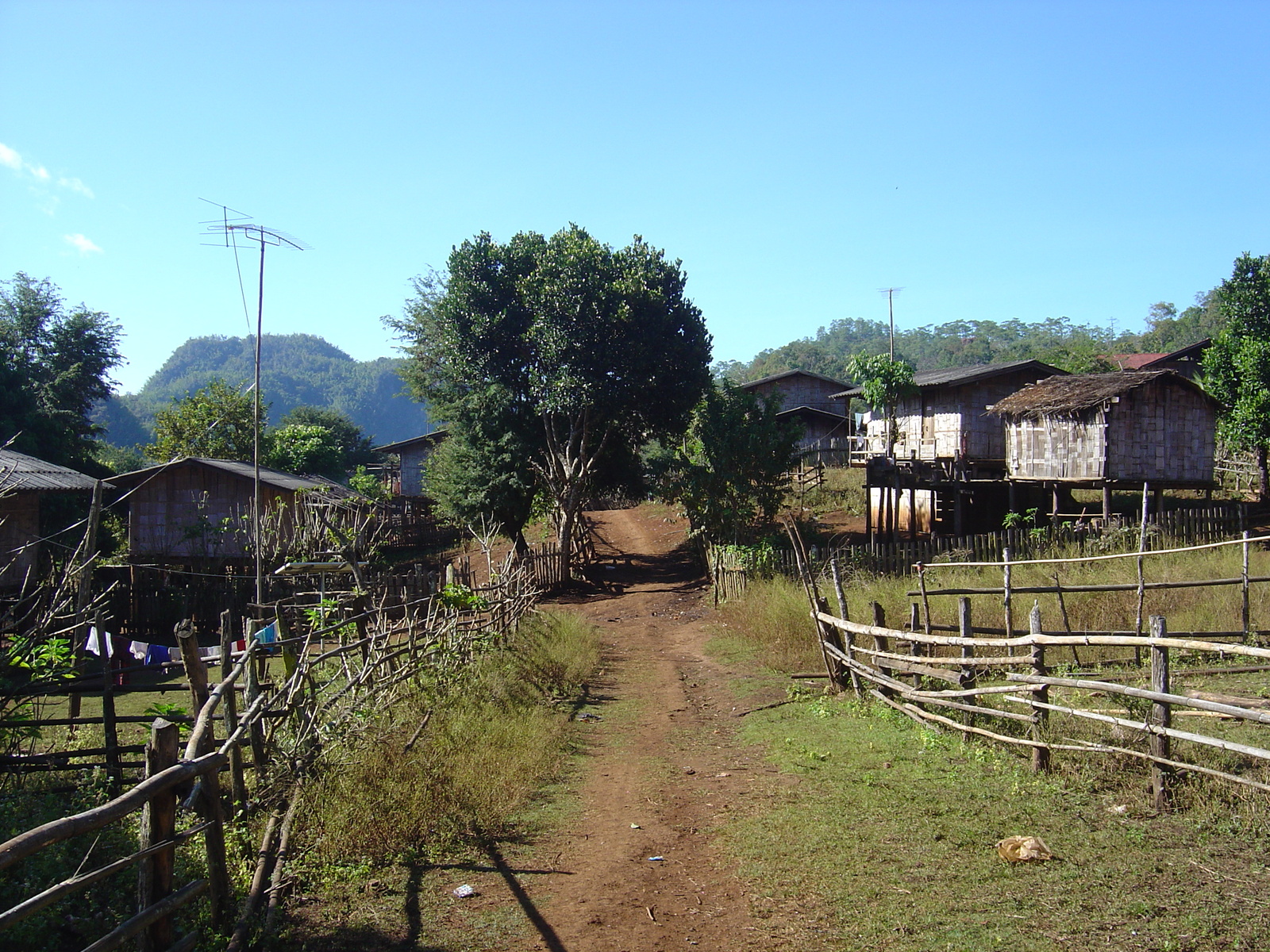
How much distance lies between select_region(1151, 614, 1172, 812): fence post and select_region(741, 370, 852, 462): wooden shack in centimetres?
2933

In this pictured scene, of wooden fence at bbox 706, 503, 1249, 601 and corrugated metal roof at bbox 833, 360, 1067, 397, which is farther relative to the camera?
corrugated metal roof at bbox 833, 360, 1067, 397

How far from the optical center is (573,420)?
25.5 m

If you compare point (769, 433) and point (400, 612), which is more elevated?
point (769, 433)

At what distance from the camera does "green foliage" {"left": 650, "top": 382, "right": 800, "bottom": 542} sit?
Result: 23.0m

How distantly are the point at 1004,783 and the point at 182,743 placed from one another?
7.42m

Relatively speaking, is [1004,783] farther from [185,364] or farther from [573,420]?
[185,364]

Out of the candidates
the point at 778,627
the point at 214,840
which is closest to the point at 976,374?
the point at 778,627

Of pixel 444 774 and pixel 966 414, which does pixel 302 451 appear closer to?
pixel 966 414

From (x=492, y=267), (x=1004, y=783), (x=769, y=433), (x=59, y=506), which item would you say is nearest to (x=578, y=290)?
(x=492, y=267)

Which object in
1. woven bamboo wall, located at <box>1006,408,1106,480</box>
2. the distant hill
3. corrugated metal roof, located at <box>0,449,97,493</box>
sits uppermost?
the distant hill

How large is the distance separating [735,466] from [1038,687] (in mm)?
16050

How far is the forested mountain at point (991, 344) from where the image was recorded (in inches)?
2191

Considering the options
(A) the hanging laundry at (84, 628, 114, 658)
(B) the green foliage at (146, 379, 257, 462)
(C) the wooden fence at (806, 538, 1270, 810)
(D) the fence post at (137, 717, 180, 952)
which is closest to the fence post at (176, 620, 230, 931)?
(D) the fence post at (137, 717, 180, 952)

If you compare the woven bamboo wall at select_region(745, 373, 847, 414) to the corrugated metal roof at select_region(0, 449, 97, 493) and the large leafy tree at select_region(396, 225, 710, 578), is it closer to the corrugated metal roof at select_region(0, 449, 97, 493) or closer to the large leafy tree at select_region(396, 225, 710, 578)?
the large leafy tree at select_region(396, 225, 710, 578)
